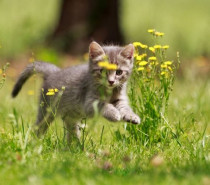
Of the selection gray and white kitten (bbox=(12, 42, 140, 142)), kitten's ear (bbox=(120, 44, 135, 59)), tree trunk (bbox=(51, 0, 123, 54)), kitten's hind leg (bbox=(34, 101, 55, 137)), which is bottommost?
kitten's hind leg (bbox=(34, 101, 55, 137))

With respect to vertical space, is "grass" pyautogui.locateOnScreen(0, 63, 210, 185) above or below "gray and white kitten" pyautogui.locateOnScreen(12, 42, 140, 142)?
below

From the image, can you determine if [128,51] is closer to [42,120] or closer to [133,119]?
[133,119]

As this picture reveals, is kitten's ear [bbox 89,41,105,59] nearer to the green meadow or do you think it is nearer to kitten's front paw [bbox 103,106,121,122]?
the green meadow

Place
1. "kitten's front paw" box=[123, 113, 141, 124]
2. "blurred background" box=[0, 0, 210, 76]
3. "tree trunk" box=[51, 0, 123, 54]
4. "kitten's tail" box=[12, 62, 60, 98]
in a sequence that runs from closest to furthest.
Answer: "kitten's front paw" box=[123, 113, 141, 124]
"kitten's tail" box=[12, 62, 60, 98]
"blurred background" box=[0, 0, 210, 76]
"tree trunk" box=[51, 0, 123, 54]

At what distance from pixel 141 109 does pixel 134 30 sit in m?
9.13

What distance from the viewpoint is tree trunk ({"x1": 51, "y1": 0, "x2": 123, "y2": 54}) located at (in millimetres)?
11031

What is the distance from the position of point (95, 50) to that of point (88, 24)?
6.41 m

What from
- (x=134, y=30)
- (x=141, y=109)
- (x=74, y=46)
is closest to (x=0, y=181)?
(x=141, y=109)

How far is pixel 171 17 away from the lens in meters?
16.5

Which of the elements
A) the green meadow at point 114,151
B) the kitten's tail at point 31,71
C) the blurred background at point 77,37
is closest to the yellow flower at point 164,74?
the green meadow at point 114,151

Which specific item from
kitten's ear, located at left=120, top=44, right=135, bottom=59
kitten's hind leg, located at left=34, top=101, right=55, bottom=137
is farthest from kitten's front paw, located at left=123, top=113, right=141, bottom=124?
kitten's hind leg, located at left=34, top=101, right=55, bottom=137

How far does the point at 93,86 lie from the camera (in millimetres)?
5008

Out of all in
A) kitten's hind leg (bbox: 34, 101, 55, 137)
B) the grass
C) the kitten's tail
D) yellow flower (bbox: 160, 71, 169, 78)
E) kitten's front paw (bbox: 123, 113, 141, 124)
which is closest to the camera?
the grass

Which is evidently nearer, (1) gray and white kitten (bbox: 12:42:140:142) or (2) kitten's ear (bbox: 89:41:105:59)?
(1) gray and white kitten (bbox: 12:42:140:142)
